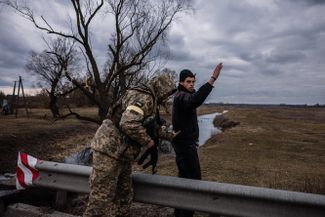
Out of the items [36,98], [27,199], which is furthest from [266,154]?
[36,98]

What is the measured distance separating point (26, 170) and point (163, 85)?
2399 mm

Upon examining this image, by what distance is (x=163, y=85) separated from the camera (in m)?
3.91

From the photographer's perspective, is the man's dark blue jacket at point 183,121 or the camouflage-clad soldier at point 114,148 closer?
the camouflage-clad soldier at point 114,148

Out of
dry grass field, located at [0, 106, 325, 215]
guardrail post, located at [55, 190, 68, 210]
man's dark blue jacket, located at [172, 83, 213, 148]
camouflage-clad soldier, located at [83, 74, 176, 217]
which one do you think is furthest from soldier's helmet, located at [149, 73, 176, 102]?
dry grass field, located at [0, 106, 325, 215]

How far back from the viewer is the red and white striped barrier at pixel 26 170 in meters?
4.87

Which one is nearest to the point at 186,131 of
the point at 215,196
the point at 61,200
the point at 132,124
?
the point at 215,196

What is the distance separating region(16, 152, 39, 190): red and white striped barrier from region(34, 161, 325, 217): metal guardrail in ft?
1.82

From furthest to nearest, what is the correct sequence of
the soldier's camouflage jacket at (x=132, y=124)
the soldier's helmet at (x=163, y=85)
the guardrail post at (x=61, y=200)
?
1. the guardrail post at (x=61, y=200)
2. the soldier's helmet at (x=163, y=85)
3. the soldier's camouflage jacket at (x=132, y=124)

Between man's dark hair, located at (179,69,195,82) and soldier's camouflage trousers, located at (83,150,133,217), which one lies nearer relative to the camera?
soldier's camouflage trousers, located at (83,150,133,217)

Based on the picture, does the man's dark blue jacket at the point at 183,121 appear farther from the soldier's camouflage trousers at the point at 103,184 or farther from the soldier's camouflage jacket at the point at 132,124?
the soldier's camouflage trousers at the point at 103,184

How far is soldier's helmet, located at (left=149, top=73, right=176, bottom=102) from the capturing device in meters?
3.89

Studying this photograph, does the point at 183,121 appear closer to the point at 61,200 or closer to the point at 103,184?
the point at 103,184

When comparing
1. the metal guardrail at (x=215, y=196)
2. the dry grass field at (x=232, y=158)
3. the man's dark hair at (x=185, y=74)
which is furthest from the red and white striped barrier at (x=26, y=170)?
the dry grass field at (x=232, y=158)

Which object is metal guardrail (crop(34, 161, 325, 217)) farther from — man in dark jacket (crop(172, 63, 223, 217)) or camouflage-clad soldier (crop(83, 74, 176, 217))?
man in dark jacket (crop(172, 63, 223, 217))
